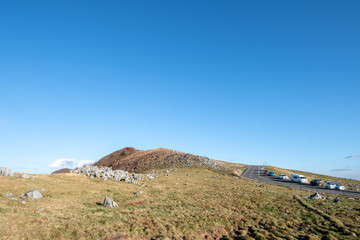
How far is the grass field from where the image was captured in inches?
736

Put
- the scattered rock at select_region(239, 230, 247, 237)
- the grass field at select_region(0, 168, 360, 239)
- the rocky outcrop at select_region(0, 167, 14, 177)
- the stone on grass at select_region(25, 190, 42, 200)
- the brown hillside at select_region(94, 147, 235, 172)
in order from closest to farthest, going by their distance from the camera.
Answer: the grass field at select_region(0, 168, 360, 239) → the scattered rock at select_region(239, 230, 247, 237) → the stone on grass at select_region(25, 190, 42, 200) → the rocky outcrop at select_region(0, 167, 14, 177) → the brown hillside at select_region(94, 147, 235, 172)

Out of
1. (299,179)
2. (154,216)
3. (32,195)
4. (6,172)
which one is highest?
(6,172)

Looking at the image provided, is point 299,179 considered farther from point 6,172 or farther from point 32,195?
point 6,172

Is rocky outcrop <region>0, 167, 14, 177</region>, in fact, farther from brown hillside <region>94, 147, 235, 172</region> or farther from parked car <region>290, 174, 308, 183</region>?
parked car <region>290, 174, 308, 183</region>

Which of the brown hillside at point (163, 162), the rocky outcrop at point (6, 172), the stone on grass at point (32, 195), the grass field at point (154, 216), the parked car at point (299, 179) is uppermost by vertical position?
the brown hillside at point (163, 162)

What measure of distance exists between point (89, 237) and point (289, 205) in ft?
99.0

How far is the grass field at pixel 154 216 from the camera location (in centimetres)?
1870

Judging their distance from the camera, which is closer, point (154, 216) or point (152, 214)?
point (154, 216)

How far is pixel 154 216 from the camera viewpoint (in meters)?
24.2

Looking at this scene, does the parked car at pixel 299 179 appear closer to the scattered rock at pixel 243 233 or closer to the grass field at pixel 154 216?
the grass field at pixel 154 216

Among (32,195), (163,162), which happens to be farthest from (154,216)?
(163,162)

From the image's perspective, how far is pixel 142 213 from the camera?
2483 centimetres

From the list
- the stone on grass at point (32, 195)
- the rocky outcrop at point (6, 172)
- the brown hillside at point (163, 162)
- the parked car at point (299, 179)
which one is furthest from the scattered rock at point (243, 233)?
the parked car at point (299, 179)

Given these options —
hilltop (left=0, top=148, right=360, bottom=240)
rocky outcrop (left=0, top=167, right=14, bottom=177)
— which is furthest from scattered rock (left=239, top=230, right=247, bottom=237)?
rocky outcrop (left=0, top=167, right=14, bottom=177)
